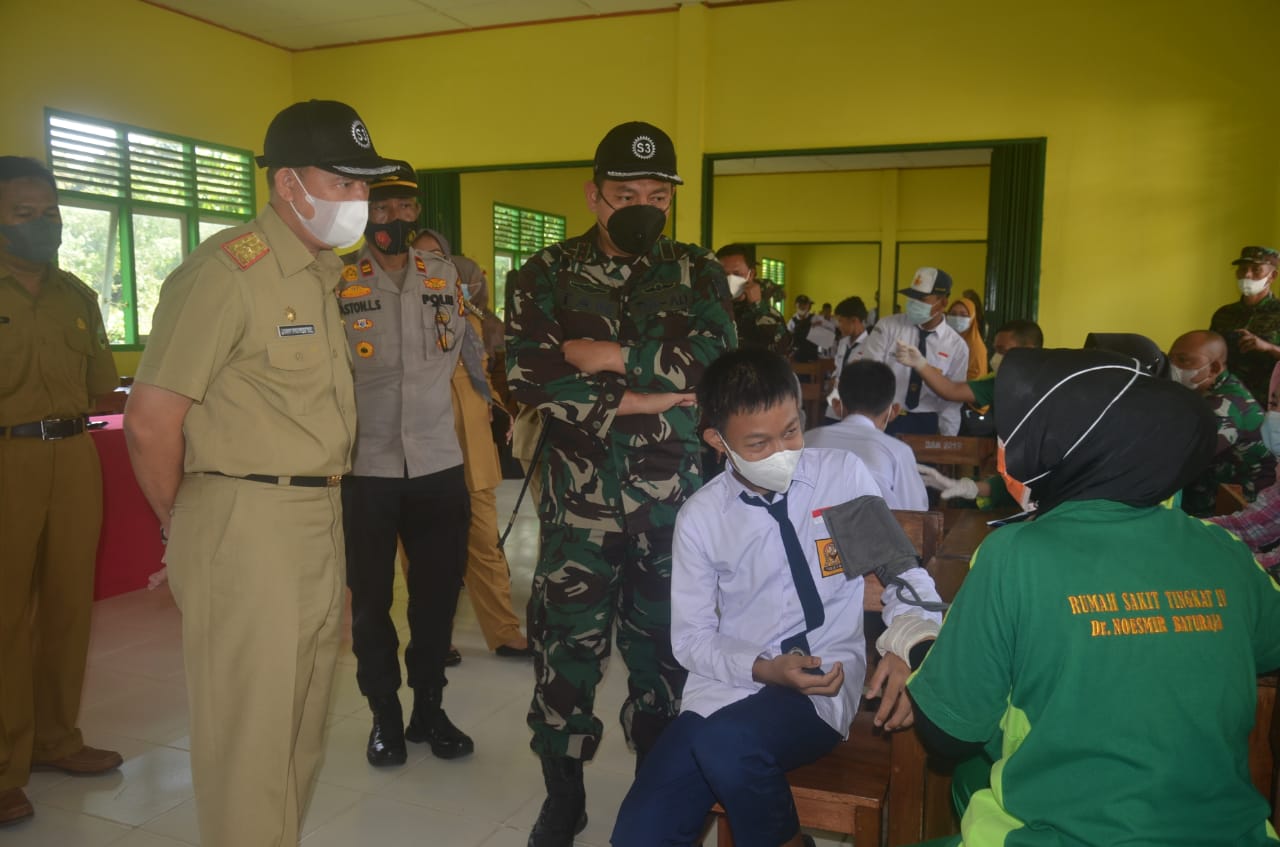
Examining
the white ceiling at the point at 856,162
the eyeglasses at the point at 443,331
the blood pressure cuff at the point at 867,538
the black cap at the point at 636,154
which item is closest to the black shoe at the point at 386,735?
the eyeglasses at the point at 443,331

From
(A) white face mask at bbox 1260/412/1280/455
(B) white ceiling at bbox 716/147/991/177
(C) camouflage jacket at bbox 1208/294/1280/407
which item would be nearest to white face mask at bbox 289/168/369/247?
(A) white face mask at bbox 1260/412/1280/455

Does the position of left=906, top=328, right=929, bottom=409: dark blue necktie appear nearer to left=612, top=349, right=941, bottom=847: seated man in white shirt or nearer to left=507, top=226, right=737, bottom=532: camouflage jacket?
left=507, top=226, right=737, bottom=532: camouflage jacket

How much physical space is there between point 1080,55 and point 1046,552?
19.9ft

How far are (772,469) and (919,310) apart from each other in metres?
3.28

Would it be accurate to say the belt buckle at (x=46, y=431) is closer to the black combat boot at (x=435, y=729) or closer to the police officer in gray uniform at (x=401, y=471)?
the police officer in gray uniform at (x=401, y=471)

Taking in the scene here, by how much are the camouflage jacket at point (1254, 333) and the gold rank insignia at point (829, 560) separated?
164 inches

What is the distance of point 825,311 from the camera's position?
573 inches

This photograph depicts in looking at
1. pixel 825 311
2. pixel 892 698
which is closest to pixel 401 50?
pixel 892 698

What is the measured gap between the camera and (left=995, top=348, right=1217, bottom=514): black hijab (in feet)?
3.47

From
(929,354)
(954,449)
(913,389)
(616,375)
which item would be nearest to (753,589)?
(616,375)

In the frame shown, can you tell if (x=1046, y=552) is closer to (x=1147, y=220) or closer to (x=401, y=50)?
(x=1147, y=220)

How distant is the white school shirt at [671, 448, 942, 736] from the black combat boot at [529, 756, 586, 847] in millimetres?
526

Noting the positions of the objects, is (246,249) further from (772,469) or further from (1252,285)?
(1252,285)

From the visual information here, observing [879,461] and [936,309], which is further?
[936,309]
